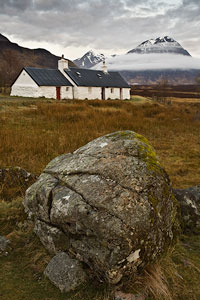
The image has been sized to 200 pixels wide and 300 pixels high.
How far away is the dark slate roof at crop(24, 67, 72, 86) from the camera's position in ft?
111

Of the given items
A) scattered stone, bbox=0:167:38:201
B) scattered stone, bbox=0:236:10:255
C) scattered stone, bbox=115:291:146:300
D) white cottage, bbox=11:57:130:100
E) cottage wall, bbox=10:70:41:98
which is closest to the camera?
scattered stone, bbox=115:291:146:300

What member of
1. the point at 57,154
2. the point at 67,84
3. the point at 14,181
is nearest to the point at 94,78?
the point at 67,84

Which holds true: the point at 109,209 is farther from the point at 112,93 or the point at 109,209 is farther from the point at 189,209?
the point at 112,93

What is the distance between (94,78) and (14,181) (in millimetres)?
37350

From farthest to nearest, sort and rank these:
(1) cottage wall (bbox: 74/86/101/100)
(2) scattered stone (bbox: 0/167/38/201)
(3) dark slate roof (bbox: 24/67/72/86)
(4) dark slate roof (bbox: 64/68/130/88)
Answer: (4) dark slate roof (bbox: 64/68/130/88) → (1) cottage wall (bbox: 74/86/101/100) → (3) dark slate roof (bbox: 24/67/72/86) → (2) scattered stone (bbox: 0/167/38/201)

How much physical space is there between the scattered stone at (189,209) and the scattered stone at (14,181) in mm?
2900

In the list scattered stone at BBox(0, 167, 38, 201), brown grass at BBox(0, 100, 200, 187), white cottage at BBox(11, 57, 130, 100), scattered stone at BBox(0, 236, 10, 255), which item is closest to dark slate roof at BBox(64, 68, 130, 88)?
white cottage at BBox(11, 57, 130, 100)

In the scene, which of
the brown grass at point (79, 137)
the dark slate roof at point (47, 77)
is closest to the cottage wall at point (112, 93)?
the dark slate roof at point (47, 77)

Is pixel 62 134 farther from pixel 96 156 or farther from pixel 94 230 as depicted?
pixel 94 230

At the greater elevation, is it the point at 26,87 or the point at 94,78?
the point at 94,78

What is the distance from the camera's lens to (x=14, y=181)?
539cm

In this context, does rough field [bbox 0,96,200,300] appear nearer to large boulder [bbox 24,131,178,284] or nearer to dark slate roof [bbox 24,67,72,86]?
large boulder [bbox 24,131,178,284]

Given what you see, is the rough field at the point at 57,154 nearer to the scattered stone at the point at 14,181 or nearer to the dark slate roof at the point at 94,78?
the scattered stone at the point at 14,181

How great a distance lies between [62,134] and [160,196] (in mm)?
8107
